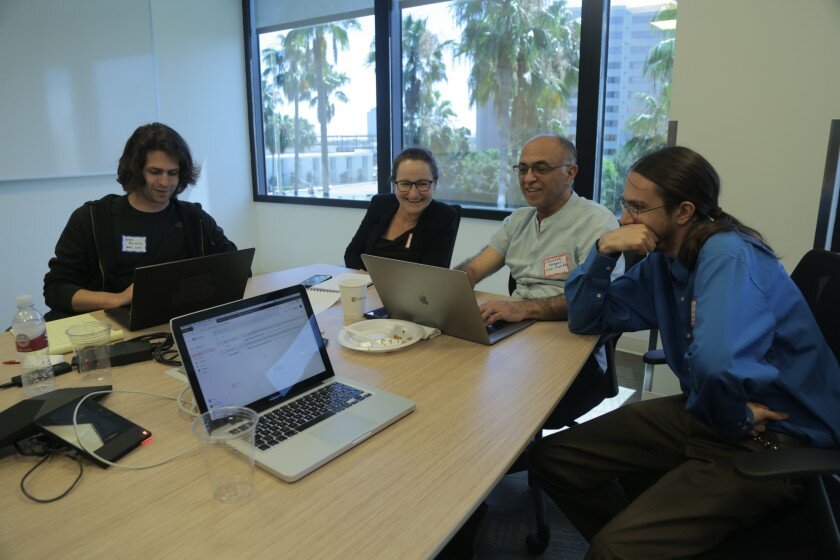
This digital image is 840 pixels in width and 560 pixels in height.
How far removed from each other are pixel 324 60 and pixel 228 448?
14.4 ft

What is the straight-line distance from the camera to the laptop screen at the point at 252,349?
111 centimetres

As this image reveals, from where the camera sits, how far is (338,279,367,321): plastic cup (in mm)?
1882

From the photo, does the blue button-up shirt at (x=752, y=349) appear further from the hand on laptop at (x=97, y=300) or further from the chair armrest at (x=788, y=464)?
the hand on laptop at (x=97, y=300)

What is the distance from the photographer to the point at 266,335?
1229mm

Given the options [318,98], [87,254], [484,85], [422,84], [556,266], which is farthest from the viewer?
[318,98]

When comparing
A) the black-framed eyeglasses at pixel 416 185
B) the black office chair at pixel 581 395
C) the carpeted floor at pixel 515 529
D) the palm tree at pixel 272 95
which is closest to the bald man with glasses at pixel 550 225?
the black office chair at pixel 581 395

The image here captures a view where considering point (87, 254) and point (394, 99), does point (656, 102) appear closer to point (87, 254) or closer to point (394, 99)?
point (394, 99)

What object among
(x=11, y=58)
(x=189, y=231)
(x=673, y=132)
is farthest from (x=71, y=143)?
(x=673, y=132)

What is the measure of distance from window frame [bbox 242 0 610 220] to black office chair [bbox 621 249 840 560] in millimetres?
2250

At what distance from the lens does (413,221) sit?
8.84 feet

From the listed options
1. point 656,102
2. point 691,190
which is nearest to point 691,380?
point 691,190

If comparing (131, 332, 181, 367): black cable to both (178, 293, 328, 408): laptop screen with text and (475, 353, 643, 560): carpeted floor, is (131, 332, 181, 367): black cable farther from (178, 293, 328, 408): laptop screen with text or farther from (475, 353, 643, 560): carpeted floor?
(475, 353, 643, 560): carpeted floor

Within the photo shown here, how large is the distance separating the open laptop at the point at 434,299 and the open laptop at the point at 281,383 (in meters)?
0.40

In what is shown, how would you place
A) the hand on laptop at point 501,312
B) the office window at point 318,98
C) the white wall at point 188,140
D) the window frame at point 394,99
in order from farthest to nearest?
the office window at point 318,98
the white wall at point 188,140
the window frame at point 394,99
the hand on laptop at point 501,312
